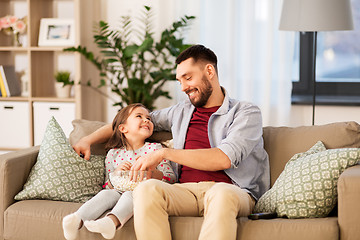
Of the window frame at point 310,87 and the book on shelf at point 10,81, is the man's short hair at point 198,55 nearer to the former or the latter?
the window frame at point 310,87

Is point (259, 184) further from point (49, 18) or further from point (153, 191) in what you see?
point (49, 18)

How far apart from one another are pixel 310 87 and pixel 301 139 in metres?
1.58

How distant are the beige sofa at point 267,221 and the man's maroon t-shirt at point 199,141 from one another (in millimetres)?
255

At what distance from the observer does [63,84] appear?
4.41m

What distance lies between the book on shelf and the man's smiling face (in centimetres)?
226

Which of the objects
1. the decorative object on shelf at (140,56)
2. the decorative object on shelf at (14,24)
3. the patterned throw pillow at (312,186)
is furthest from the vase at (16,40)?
the patterned throw pillow at (312,186)

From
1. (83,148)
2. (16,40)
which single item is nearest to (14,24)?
(16,40)

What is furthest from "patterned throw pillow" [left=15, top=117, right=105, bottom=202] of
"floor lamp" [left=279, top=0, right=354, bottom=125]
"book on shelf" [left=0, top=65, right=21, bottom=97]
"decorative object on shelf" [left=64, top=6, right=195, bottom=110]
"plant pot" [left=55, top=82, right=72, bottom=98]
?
"book on shelf" [left=0, top=65, right=21, bottom=97]

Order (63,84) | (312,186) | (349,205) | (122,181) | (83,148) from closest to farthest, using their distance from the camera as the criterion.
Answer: (349,205) < (312,186) < (122,181) < (83,148) < (63,84)

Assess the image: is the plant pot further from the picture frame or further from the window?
the window

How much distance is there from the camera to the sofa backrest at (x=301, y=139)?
268 cm

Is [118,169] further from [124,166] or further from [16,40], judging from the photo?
→ [16,40]

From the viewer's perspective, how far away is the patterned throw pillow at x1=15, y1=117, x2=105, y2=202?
2672 mm

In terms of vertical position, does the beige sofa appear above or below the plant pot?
below
